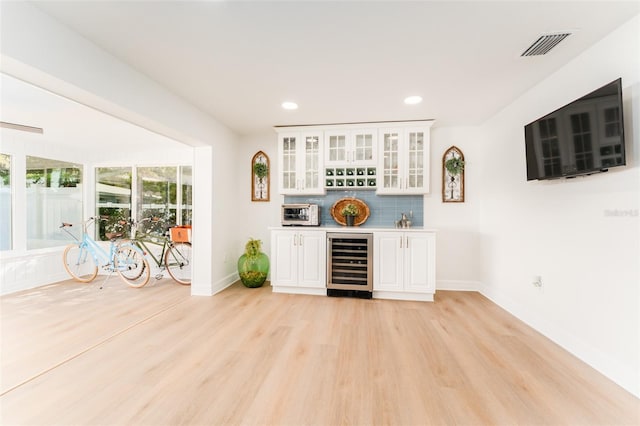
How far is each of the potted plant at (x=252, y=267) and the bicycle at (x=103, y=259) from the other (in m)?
1.51

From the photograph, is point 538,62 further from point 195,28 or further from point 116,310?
point 116,310

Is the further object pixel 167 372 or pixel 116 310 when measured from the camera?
pixel 116 310

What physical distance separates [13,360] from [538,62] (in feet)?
16.1

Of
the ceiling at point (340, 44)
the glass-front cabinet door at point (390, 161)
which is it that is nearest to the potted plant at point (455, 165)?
the glass-front cabinet door at point (390, 161)

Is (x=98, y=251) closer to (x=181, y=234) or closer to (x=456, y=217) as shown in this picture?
(x=181, y=234)

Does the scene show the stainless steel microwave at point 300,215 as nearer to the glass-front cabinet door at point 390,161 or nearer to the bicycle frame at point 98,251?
the glass-front cabinet door at point 390,161

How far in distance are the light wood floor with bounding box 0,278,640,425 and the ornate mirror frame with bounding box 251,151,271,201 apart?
74.0 inches

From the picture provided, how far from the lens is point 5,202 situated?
13.2 ft

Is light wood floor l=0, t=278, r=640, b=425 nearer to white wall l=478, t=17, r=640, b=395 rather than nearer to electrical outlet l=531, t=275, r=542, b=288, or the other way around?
white wall l=478, t=17, r=640, b=395

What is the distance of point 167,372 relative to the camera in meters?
1.96

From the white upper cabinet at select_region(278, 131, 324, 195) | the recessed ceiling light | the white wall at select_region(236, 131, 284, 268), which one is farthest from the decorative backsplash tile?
the recessed ceiling light

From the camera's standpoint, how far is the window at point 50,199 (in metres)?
4.31

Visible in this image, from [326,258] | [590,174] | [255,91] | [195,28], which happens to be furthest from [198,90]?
[590,174]

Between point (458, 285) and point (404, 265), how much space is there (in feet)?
3.69
